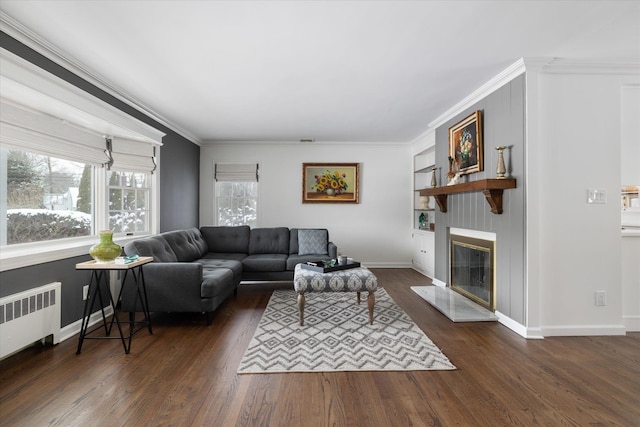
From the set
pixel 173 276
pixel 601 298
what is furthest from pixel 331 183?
pixel 601 298

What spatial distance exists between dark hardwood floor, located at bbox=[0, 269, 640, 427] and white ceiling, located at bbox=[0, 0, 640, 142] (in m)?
2.46

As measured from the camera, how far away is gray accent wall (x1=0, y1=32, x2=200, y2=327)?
7.64 feet

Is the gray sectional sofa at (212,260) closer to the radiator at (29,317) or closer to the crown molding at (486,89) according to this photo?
the radiator at (29,317)

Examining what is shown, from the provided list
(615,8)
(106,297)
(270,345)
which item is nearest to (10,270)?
(106,297)

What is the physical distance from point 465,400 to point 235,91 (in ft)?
11.4

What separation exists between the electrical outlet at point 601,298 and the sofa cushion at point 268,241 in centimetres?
380

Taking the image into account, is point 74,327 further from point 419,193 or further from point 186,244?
point 419,193

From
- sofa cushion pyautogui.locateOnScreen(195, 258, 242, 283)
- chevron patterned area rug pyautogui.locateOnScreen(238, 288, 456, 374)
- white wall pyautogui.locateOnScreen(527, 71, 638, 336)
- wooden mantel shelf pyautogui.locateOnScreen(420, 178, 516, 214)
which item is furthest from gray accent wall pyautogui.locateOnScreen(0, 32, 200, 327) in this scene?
white wall pyautogui.locateOnScreen(527, 71, 638, 336)

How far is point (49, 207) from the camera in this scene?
288 cm

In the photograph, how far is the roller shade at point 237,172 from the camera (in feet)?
19.5

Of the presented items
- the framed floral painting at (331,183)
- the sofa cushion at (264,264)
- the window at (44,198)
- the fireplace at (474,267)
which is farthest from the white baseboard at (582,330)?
the window at (44,198)

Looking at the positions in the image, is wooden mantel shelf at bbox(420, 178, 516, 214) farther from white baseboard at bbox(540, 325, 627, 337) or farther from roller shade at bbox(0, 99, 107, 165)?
roller shade at bbox(0, 99, 107, 165)

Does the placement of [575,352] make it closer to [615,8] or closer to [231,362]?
[615,8]

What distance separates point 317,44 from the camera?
2.46m
